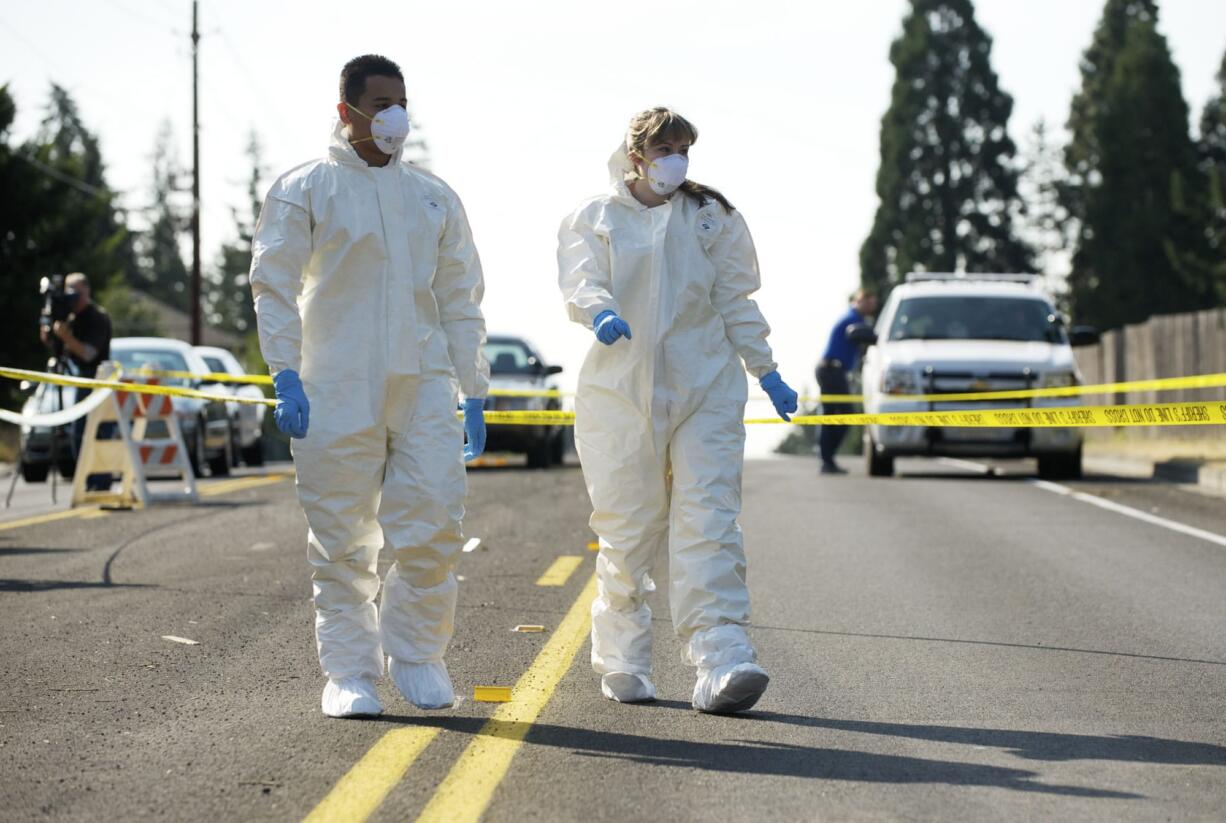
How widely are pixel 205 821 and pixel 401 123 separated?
2414 mm

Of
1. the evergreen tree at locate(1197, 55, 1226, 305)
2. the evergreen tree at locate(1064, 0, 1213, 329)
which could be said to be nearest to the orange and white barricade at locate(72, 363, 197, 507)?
the evergreen tree at locate(1197, 55, 1226, 305)

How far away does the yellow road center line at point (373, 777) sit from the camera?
16.3 ft

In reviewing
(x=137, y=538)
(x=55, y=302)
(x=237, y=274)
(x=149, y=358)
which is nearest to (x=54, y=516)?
(x=55, y=302)

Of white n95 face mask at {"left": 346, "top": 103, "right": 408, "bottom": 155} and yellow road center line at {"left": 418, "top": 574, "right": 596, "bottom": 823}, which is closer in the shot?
yellow road center line at {"left": 418, "top": 574, "right": 596, "bottom": 823}

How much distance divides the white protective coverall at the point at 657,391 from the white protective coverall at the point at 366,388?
0.52m

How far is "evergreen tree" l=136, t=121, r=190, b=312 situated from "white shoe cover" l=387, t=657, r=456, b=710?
386 ft

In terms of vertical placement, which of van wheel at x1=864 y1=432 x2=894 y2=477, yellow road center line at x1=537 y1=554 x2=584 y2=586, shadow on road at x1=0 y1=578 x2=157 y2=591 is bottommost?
yellow road center line at x1=537 y1=554 x2=584 y2=586

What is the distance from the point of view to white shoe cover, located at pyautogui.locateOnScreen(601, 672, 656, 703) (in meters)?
6.57

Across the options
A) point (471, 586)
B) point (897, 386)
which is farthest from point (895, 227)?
point (471, 586)

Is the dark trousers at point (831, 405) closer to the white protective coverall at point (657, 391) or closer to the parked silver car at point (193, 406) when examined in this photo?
the parked silver car at point (193, 406)

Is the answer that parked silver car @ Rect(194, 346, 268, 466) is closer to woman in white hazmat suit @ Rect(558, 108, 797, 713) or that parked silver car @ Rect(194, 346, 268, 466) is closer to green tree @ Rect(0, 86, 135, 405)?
green tree @ Rect(0, 86, 135, 405)

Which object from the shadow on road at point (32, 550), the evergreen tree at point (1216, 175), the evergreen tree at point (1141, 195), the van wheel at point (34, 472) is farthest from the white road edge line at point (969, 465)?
the evergreen tree at point (1141, 195)

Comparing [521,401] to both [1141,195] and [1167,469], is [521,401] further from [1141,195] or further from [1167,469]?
[1141,195]

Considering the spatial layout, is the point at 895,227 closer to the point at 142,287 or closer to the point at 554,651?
the point at 554,651
